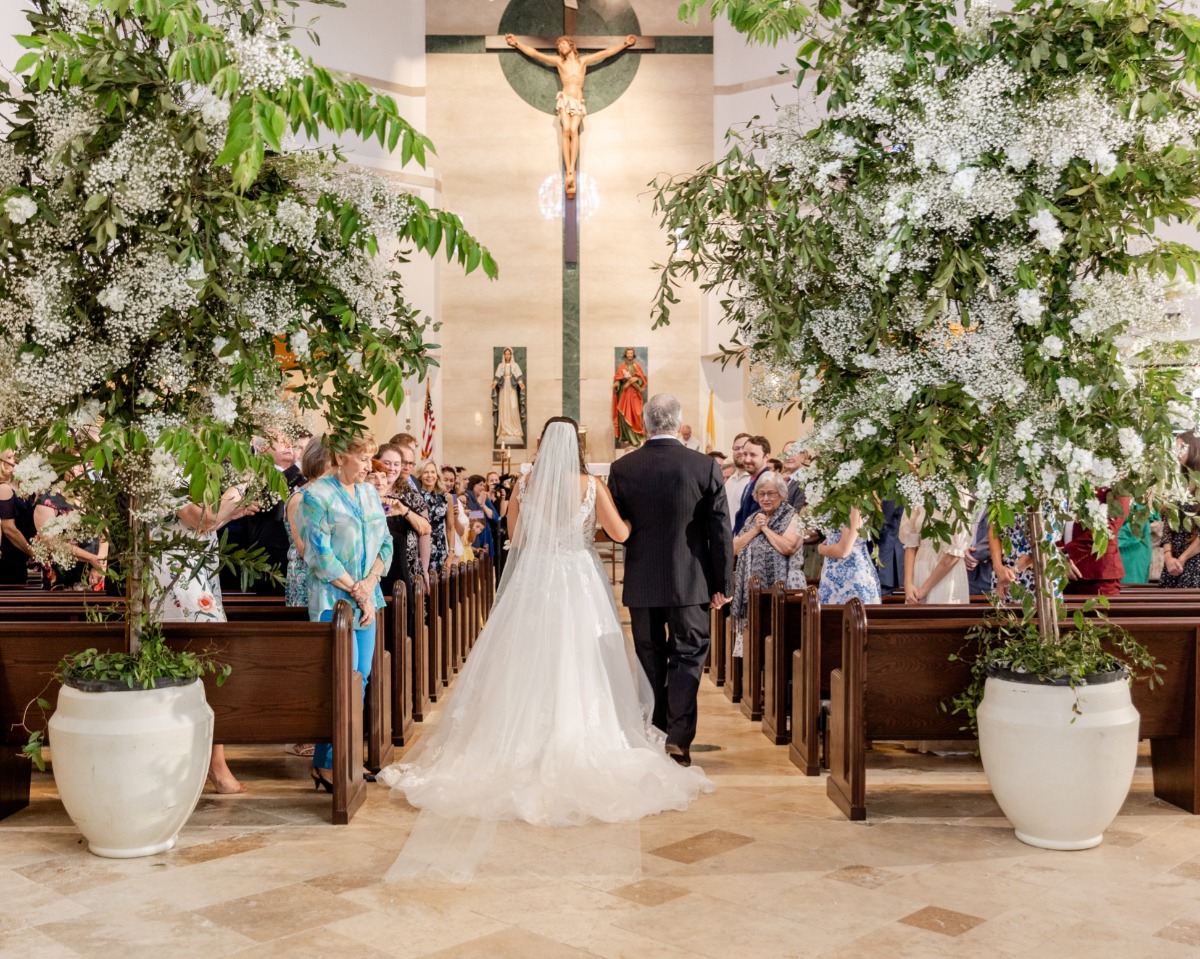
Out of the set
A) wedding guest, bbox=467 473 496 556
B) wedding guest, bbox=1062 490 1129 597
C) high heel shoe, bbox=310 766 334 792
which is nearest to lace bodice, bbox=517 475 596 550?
high heel shoe, bbox=310 766 334 792

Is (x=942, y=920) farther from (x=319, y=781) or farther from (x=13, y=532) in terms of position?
(x=13, y=532)

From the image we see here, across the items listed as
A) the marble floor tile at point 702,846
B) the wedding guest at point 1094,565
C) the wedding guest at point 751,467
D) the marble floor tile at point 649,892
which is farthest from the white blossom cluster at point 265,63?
the wedding guest at point 751,467

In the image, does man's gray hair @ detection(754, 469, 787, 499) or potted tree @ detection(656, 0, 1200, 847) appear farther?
man's gray hair @ detection(754, 469, 787, 499)

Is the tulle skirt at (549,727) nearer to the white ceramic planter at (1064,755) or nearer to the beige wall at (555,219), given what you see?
the white ceramic planter at (1064,755)

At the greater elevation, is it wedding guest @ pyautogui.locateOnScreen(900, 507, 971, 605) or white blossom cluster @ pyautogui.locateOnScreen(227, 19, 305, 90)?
white blossom cluster @ pyautogui.locateOnScreen(227, 19, 305, 90)

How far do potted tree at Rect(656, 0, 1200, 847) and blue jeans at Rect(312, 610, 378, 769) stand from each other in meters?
2.13

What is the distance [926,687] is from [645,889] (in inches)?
61.9

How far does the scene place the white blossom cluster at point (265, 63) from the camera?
3.44m

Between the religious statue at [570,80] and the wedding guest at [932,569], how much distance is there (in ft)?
41.7

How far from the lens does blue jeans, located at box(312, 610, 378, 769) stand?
5375 mm

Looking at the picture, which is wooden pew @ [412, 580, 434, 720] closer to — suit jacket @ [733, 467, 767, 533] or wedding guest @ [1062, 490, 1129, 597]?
suit jacket @ [733, 467, 767, 533]

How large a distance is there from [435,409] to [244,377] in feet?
47.4

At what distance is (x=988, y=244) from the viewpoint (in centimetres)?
423

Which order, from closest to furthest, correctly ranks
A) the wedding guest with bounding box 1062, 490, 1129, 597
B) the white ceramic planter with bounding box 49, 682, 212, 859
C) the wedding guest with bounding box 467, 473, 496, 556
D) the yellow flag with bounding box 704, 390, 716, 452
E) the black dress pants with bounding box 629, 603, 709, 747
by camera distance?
the white ceramic planter with bounding box 49, 682, 212, 859 < the black dress pants with bounding box 629, 603, 709, 747 < the wedding guest with bounding box 1062, 490, 1129, 597 < the wedding guest with bounding box 467, 473, 496, 556 < the yellow flag with bounding box 704, 390, 716, 452
